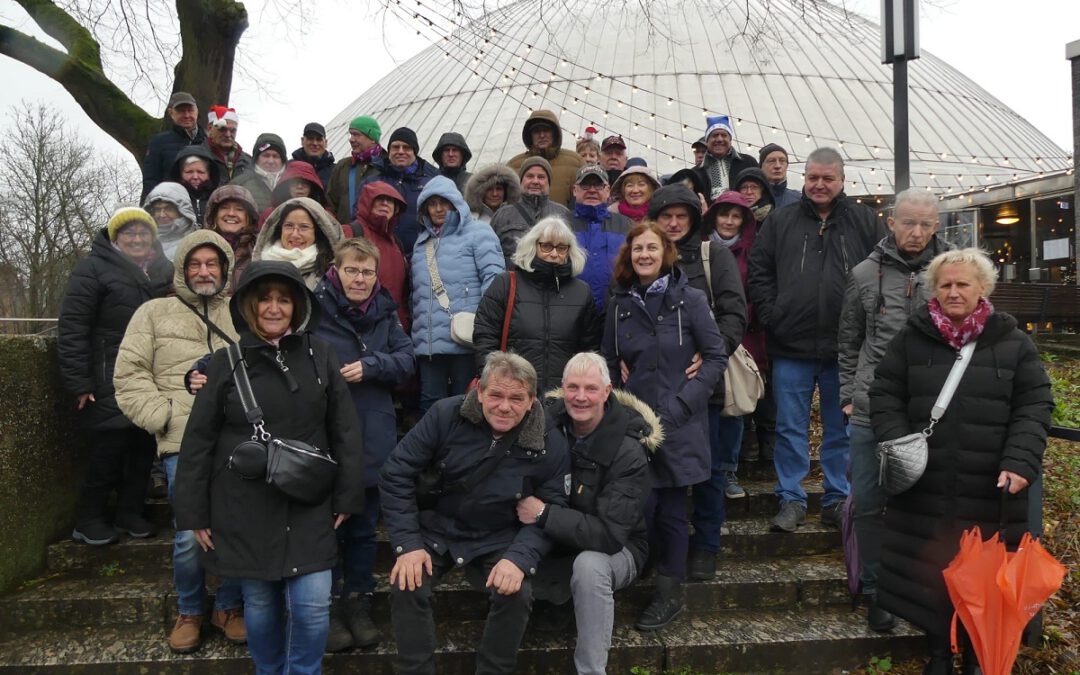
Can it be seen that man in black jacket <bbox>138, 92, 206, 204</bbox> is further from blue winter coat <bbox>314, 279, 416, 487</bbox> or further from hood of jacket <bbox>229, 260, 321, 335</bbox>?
hood of jacket <bbox>229, 260, 321, 335</bbox>

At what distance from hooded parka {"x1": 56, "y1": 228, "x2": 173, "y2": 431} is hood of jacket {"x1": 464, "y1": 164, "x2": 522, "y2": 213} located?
214cm

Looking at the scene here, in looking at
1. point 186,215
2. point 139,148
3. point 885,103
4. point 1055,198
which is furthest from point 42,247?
point 1055,198

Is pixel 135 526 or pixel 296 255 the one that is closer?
pixel 296 255

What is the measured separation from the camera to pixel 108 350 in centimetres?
405

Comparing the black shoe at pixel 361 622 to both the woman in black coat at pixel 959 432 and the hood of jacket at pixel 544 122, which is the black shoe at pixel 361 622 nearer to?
the woman in black coat at pixel 959 432

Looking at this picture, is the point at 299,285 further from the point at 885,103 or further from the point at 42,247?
the point at 42,247

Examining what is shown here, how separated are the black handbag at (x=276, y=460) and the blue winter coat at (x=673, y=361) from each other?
1.60 metres

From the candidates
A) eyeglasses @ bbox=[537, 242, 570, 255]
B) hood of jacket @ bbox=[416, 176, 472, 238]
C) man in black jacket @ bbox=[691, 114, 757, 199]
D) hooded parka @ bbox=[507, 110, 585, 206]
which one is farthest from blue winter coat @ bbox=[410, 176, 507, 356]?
man in black jacket @ bbox=[691, 114, 757, 199]

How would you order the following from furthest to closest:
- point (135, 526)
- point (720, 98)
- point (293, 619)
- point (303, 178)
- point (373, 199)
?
1. point (720, 98)
2. point (303, 178)
3. point (373, 199)
4. point (135, 526)
5. point (293, 619)

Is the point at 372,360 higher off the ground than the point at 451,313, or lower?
lower

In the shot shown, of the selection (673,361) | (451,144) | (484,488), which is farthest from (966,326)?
(451,144)

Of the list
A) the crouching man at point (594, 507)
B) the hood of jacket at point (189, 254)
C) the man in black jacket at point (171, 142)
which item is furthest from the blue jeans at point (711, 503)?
the man in black jacket at point (171, 142)

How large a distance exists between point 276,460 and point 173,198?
2554mm

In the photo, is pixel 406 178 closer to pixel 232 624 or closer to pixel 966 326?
pixel 232 624
